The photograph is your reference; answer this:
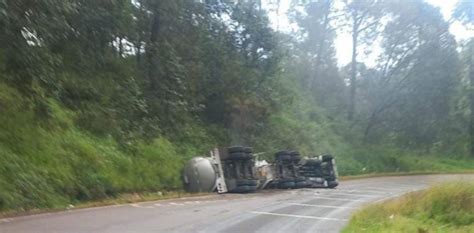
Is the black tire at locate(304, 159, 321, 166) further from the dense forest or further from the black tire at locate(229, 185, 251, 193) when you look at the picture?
the black tire at locate(229, 185, 251, 193)

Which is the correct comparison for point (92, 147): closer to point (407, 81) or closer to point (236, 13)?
point (236, 13)

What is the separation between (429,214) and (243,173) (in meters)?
12.4

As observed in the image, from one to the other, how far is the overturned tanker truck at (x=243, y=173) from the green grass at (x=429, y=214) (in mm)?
9748

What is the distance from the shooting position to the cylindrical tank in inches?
957

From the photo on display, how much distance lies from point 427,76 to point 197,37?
28.9m

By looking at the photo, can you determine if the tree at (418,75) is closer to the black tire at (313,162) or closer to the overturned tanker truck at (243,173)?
the black tire at (313,162)

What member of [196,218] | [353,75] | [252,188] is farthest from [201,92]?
[353,75]

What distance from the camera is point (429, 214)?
14555 millimetres

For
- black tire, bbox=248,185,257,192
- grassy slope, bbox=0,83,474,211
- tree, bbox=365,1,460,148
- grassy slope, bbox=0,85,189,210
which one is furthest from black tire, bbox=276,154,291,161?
tree, bbox=365,1,460,148

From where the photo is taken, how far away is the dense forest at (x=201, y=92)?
1675 centimetres

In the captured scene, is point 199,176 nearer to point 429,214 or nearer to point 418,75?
point 429,214

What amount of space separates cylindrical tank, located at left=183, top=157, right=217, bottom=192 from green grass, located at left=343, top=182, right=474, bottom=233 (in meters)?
9.43

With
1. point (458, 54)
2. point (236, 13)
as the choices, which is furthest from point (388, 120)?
point (236, 13)

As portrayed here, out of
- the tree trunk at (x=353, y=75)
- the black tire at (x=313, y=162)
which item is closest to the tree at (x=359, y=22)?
the tree trunk at (x=353, y=75)
